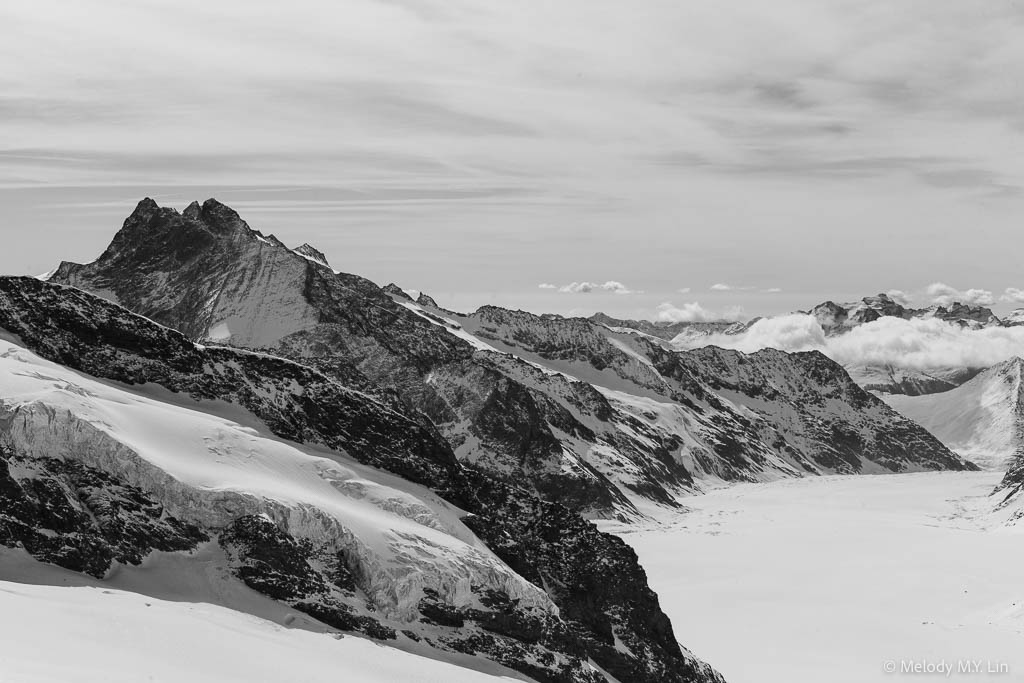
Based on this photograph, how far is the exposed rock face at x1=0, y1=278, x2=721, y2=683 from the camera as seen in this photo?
53719 mm

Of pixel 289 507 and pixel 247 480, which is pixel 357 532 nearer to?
pixel 289 507

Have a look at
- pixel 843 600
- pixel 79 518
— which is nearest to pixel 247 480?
pixel 79 518

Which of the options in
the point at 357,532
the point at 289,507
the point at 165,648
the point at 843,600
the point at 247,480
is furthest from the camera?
the point at 843,600

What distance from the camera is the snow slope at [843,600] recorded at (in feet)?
305

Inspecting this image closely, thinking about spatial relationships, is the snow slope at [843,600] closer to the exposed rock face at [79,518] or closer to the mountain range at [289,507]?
the mountain range at [289,507]

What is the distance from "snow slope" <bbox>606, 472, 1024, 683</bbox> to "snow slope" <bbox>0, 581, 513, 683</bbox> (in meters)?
46.6

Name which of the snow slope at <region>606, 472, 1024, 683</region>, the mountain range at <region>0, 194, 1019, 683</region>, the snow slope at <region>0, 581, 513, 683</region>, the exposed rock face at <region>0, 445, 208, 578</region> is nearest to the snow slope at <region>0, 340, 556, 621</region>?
the mountain range at <region>0, 194, 1019, 683</region>

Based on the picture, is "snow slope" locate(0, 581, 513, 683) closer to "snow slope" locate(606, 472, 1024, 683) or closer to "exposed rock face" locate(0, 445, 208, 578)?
"exposed rock face" locate(0, 445, 208, 578)

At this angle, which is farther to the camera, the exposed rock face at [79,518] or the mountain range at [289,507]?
the mountain range at [289,507]

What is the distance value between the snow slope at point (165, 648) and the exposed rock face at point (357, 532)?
12.5 ft

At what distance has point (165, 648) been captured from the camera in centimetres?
4175

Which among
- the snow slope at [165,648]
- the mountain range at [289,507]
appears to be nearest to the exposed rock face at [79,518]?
the mountain range at [289,507]

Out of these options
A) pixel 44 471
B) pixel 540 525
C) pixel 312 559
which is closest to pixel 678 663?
pixel 540 525

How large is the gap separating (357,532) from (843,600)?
3440 inches
